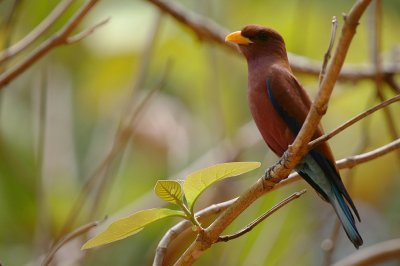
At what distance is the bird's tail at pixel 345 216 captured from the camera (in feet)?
10.4

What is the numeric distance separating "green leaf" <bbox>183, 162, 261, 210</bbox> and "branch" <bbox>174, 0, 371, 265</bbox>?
131 millimetres

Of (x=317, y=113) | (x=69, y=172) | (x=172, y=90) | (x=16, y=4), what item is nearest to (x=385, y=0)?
(x=172, y=90)

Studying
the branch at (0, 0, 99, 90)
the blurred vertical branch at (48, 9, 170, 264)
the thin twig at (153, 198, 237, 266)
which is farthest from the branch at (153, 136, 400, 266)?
the branch at (0, 0, 99, 90)

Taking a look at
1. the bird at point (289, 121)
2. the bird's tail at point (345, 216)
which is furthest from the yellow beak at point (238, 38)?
the bird's tail at point (345, 216)

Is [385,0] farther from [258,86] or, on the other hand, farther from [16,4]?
[16,4]

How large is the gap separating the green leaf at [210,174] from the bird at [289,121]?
3.22 feet

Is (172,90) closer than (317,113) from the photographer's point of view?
No

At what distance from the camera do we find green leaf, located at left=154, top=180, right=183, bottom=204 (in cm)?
234

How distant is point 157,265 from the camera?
2.51 meters

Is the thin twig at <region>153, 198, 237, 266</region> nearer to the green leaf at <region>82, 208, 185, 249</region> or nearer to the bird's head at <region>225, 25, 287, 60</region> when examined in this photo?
the green leaf at <region>82, 208, 185, 249</region>

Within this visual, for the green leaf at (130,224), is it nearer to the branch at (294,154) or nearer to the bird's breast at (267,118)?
the branch at (294,154)

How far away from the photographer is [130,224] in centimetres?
235

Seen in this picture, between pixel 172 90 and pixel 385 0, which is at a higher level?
pixel 385 0

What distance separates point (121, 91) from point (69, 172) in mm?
1006
